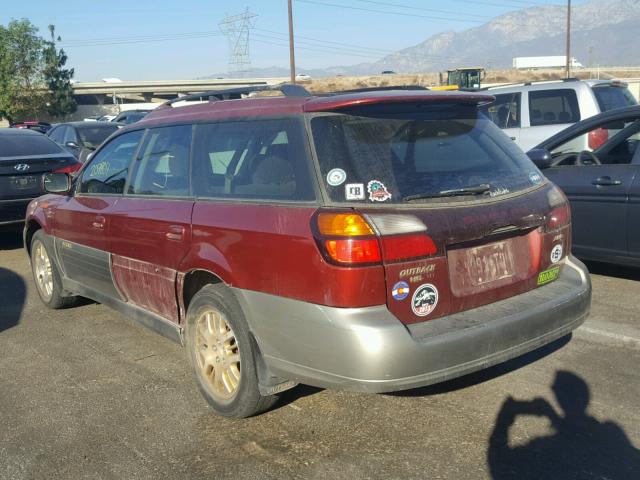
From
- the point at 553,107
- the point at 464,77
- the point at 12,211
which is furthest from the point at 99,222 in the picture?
the point at 464,77

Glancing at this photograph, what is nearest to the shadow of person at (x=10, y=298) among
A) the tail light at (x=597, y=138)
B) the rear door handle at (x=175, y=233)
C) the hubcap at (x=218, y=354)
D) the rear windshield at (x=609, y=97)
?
the rear door handle at (x=175, y=233)

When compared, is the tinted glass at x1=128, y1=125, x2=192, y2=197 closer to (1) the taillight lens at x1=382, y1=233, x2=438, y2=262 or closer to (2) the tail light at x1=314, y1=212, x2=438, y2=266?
(2) the tail light at x1=314, y1=212, x2=438, y2=266

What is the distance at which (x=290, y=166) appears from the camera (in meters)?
3.37

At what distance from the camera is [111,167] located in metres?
5.09

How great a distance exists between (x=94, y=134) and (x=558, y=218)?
12415mm

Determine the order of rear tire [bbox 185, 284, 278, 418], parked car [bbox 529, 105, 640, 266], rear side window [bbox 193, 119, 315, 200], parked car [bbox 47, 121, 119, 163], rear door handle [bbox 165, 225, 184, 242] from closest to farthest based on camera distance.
Result: 1. rear side window [bbox 193, 119, 315, 200]
2. rear tire [bbox 185, 284, 278, 418]
3. rear door handle [bbox 165, 225, 184, 242]
4. parked car [bbox 529, 105, 640, 266]
5. parked car [bbox 47, 121, 119, 163]

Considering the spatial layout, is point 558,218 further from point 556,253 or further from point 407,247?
point 407,247

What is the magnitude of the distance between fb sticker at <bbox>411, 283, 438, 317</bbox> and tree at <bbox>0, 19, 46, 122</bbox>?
6838cm

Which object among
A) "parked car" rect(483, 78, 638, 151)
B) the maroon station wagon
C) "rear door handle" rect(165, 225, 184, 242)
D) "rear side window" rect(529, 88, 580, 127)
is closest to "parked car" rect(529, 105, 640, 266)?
the maroon station wagon

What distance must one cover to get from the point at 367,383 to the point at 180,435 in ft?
3.98

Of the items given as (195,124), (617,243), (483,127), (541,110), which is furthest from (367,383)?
(541,110)

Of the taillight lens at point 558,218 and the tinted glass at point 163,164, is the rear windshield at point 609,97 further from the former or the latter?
the tinted glass at point 163,164

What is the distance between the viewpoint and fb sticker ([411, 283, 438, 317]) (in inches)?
122

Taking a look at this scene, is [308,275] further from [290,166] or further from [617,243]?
[617,243]
